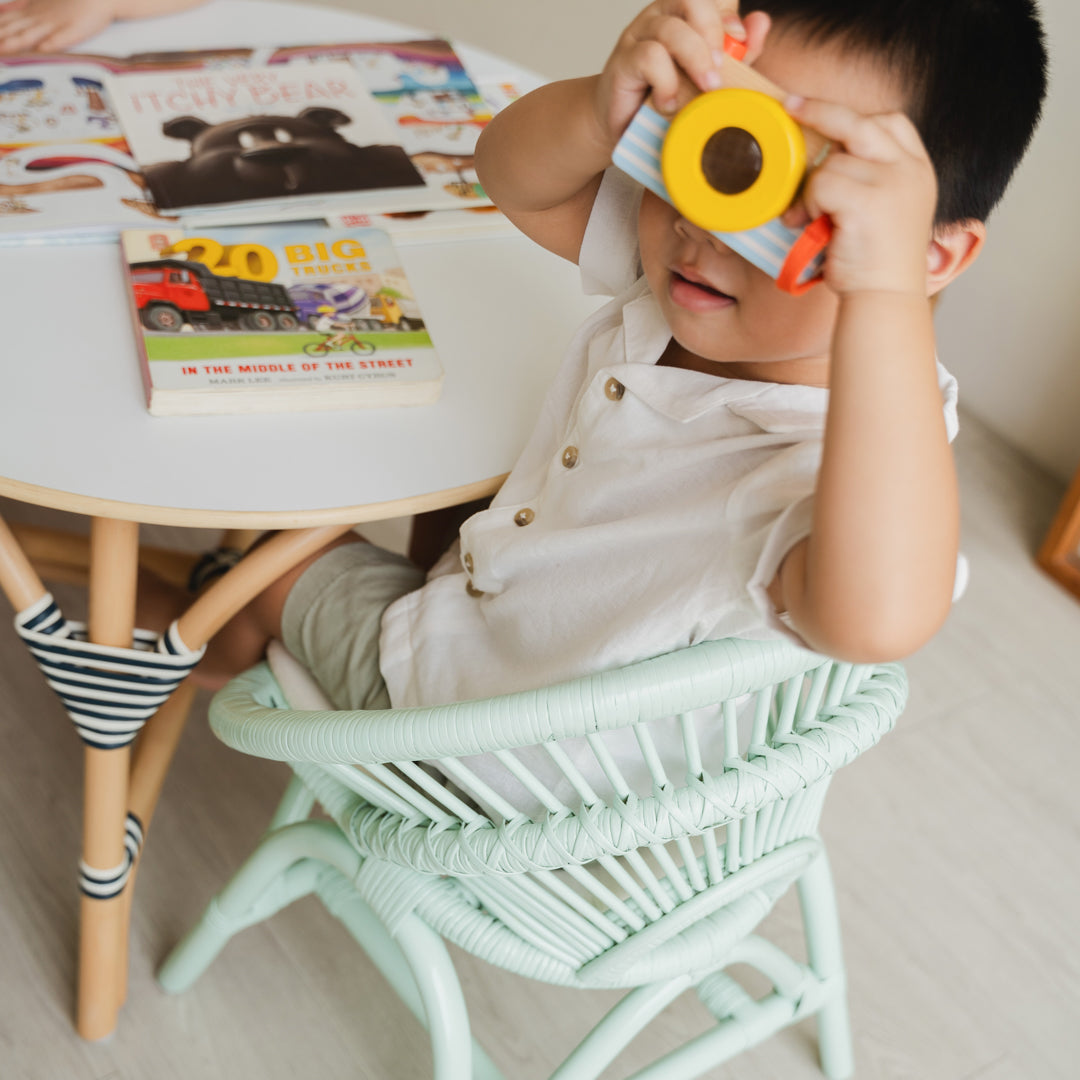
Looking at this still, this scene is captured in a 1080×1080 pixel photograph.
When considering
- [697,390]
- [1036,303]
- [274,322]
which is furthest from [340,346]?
[1036,303]

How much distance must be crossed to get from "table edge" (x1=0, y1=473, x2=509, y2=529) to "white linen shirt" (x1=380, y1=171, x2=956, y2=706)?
88mm

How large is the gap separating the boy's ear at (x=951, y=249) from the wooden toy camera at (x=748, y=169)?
0.16 meters

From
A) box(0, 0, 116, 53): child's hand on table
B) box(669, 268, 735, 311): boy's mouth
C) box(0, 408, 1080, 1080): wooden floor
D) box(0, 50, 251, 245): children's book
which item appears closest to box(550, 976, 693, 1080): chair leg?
box(0, 408, 1080, 1080): wooden floor

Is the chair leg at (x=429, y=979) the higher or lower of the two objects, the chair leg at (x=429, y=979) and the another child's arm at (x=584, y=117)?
the lower

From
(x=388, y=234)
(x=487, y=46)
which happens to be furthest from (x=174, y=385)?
(x=487, y=46)

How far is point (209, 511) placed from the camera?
2.78 ft

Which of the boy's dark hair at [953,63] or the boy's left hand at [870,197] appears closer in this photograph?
the boy's left hand at [870,197]

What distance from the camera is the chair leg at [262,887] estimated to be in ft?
3.31

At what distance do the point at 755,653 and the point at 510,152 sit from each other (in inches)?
18.3

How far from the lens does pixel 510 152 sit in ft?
3.07

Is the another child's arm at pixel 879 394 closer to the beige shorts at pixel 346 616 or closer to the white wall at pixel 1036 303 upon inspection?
the beige shorts at pixel 346 616

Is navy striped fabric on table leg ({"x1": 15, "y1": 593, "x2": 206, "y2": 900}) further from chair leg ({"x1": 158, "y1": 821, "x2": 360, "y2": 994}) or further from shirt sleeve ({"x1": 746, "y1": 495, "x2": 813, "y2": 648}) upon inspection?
shirt sleeve ({"x1": 746, "y1": 495, "x2": 813, "y2": 648})

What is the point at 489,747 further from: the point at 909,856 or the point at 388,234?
the point at 909,856

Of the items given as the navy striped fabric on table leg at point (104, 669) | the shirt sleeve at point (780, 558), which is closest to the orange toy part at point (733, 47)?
the shirt sleeve at point (780, 558)
